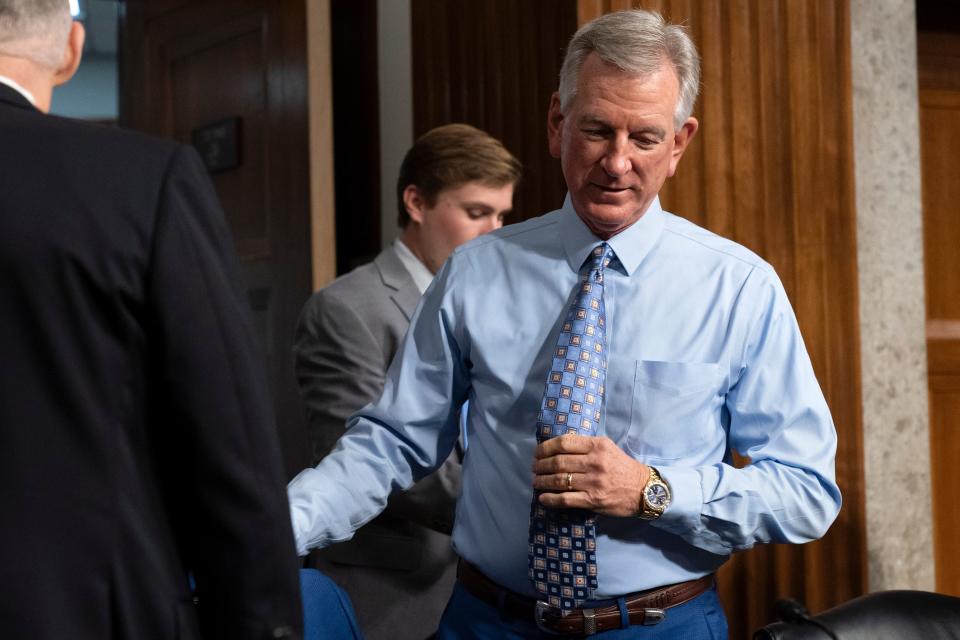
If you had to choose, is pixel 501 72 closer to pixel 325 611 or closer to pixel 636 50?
pixel 636 50

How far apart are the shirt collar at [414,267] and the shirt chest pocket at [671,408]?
2.95 feet

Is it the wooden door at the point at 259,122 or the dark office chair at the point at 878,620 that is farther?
the wooden door at the point at 259,122

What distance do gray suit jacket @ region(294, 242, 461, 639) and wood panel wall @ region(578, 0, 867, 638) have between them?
89 centimetres

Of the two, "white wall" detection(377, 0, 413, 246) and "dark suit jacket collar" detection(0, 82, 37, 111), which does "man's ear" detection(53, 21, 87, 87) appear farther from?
"white wall" detection(377, 0, 413, 246)

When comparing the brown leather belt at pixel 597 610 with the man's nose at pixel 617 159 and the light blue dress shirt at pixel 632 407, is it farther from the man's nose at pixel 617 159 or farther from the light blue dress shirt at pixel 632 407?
the man's nose at pixel 617 159

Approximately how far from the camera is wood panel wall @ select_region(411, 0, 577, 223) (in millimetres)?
2965

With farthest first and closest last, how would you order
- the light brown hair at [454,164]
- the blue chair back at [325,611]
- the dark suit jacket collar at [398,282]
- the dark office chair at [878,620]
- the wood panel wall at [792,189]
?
the wood panel wall at [792,189]
the light brown hair at [454,164]
the dark suit jacket collar at [398,282]
the dark office chair at [878,620]
the blue chair back at [325,611]

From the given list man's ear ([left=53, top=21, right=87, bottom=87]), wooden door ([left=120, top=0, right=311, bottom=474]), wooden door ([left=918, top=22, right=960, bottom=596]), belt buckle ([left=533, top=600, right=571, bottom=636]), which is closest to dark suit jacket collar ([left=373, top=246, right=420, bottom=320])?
belt buckle ([left=533, top=600, right=571, bottom=636])

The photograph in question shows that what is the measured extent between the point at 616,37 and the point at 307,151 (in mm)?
1960

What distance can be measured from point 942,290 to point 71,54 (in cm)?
292

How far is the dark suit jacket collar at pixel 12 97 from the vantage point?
1.16 meters

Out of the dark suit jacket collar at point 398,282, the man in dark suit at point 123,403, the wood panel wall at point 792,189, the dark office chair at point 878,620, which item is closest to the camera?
the man in dark suit at point 123,403

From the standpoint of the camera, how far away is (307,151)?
3.55 metres

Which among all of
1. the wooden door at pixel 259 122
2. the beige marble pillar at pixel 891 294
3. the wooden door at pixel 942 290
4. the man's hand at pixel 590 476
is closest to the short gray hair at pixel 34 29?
the man's hand at pixel 590 476
